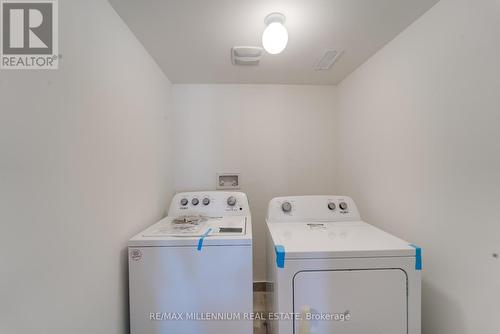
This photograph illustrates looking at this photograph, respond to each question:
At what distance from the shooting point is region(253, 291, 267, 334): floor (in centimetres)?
160

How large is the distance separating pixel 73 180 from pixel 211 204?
106cm

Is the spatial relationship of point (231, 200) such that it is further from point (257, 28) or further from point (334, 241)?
point (257, 28)

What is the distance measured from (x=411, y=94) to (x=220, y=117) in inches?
62.5

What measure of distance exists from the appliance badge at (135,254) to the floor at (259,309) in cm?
113

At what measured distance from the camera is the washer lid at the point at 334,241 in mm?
1005

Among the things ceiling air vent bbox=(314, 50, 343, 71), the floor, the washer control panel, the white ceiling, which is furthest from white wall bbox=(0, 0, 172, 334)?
ceiling air vent bbox=(314, 50, 343, 71)

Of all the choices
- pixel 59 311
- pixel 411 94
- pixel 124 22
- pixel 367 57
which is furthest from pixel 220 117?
pixel 59 311

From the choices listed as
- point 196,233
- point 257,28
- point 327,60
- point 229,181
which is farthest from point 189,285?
point 327,60

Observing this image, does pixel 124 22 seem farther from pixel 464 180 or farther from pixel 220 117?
pixel 464 180

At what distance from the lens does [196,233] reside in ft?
4.07

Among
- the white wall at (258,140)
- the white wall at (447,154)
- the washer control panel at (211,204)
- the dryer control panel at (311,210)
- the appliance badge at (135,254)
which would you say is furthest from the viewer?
the white wall at (258,140)

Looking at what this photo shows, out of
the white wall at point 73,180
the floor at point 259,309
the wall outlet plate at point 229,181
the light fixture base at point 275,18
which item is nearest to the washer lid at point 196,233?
the white wall at point 73,180

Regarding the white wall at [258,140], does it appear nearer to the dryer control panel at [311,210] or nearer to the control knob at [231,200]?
the control knob at [231,200]

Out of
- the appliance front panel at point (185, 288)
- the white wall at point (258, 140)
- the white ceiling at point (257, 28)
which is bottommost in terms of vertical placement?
the appliance front panel at point (185, 288)
